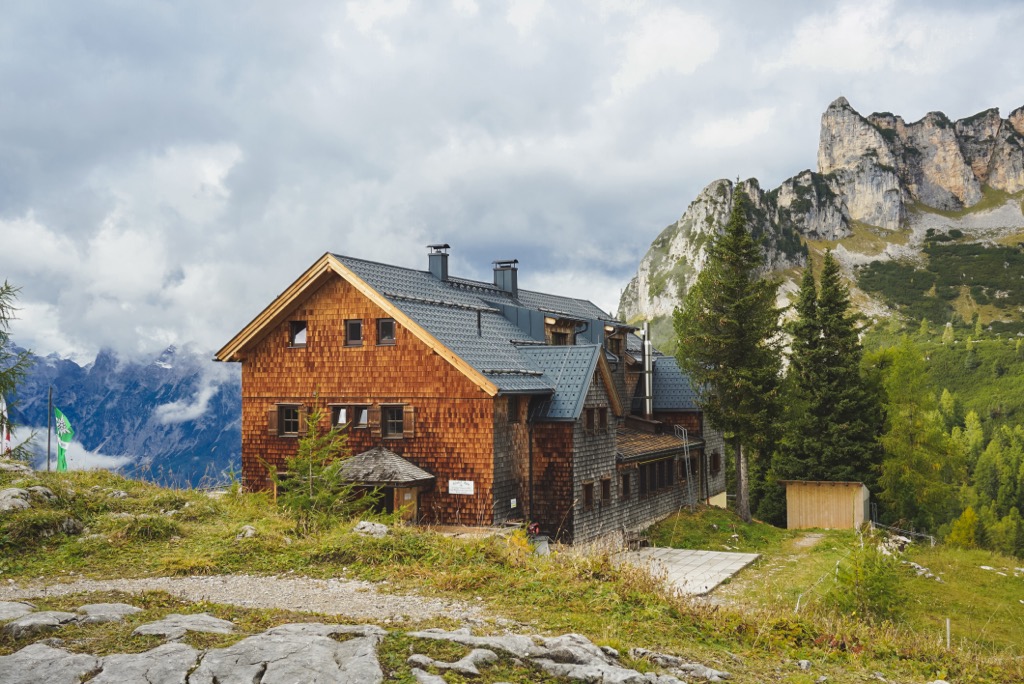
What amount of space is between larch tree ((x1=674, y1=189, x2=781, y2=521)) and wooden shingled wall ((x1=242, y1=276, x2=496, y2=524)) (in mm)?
12209

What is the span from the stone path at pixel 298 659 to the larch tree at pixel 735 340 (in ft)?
75.2

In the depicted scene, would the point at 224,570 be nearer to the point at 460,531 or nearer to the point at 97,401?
the point at 460,531

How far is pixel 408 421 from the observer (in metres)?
23.8

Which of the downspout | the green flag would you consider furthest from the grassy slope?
the downspout

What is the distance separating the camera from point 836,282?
124 ft

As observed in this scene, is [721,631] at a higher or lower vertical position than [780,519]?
higher

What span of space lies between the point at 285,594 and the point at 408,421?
1154 cm

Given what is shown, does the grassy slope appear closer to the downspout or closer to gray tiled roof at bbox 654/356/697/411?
the downspout

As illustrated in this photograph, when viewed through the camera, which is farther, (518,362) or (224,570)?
(518,362)

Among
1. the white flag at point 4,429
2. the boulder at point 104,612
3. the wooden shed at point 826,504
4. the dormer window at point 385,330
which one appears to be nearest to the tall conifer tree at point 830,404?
the wooden shed at point 826,504

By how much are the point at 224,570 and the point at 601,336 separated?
69.0 ft

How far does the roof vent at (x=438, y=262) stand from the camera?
1169 inches

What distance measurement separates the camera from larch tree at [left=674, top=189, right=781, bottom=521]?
31156mm

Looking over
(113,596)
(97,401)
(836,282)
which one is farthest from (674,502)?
(97,401)
